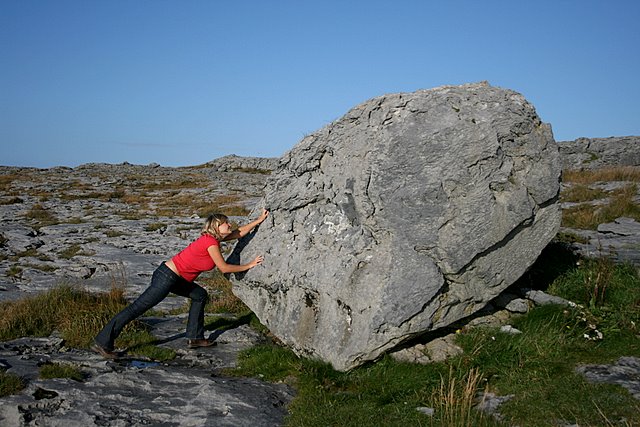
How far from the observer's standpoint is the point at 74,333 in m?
8.84

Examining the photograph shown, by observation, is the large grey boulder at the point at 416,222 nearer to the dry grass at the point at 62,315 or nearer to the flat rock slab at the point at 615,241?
the dry grass at the point at 62,315

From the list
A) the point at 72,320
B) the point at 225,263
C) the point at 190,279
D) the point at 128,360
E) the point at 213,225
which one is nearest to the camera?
the point at 128,360

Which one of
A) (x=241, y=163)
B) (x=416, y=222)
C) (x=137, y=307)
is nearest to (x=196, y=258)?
(x=137, y=307)

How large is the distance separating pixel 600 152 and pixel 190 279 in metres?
46.6

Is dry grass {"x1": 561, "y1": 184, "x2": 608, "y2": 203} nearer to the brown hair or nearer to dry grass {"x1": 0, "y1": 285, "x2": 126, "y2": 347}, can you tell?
the brown hair

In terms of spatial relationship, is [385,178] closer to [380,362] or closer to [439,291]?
[439,291]

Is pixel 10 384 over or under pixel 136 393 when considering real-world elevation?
over

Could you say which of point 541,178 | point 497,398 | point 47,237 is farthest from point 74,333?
point 47,237

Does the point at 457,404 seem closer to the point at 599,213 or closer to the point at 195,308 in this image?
the point at 195,308

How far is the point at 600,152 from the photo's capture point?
1825 inches

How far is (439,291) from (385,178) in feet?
5.83

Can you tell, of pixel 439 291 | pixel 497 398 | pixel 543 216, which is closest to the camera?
pixel 497 398

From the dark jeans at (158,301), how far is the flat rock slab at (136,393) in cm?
33

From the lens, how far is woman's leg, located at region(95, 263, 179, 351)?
26.3ft
